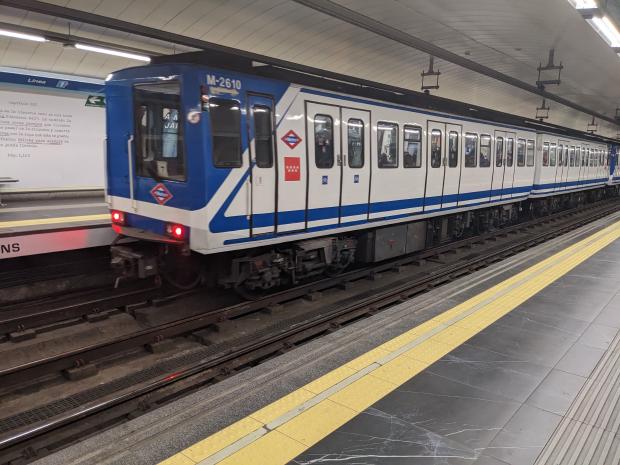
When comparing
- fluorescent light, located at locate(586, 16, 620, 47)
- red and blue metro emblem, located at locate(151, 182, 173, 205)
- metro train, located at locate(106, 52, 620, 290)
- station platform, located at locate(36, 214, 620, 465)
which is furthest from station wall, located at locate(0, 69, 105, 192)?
fluorescent light, located at locate(586, 16, 620, 47)

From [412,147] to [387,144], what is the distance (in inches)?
35.3

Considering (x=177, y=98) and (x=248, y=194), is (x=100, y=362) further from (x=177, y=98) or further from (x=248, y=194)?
(x=177, y=98)

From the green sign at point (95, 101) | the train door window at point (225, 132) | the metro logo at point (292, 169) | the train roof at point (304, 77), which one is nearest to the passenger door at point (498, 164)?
the train roof at point (304, 77)

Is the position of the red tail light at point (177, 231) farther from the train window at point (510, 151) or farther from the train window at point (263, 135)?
the train window at point (510, 151)

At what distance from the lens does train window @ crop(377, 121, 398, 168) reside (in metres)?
7.88

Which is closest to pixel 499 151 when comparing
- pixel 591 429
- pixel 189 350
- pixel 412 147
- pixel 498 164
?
pixel 498 164

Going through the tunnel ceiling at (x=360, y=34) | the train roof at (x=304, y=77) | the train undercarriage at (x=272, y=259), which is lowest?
the train undercarriage at (x=272, y=259)

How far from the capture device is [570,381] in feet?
12.8

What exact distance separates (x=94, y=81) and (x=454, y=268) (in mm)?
11090

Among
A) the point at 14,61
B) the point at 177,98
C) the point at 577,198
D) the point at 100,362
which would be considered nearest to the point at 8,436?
the point at 100,362

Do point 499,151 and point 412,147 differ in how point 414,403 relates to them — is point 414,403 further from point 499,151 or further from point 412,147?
point 499,151

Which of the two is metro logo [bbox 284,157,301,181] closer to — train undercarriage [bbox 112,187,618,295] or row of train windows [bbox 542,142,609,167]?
train undercarriage [bbox 112,187,618,295]

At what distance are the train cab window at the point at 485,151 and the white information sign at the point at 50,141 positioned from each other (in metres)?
11.1

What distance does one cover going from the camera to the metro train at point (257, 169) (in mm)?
5430
